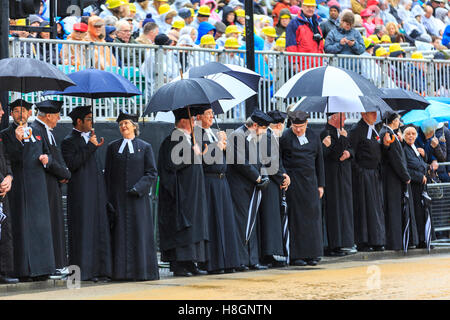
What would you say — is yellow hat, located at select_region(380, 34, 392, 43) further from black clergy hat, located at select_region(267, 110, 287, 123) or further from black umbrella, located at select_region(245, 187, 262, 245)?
black umbrella, located at select_region(245, 187, 262, 245)

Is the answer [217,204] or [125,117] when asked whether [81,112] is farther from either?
[217,204]

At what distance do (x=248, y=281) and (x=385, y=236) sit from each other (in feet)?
14.8

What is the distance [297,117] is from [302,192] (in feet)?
3.51

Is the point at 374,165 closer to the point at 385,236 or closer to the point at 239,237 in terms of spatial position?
the point at 385,236

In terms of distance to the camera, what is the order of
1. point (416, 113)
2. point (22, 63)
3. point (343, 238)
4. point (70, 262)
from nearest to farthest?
point (22, 63) → point (70, 262) → point (343, 238) → point (416, 113)

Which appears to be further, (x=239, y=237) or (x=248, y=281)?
(x=239, y=237)

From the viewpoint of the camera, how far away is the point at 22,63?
13.1m

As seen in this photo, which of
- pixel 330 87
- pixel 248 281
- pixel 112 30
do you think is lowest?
pixel 248 281

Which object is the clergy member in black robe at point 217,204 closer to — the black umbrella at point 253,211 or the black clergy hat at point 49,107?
the black umbrella at point 253,211

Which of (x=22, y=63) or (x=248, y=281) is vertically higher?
(x=22, y=63)

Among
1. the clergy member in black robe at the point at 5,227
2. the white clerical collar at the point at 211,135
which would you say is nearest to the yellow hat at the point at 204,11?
the white clerical collar at the point at 211,135

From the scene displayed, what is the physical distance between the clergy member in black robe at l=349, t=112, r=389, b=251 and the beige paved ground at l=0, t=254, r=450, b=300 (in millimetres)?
1809

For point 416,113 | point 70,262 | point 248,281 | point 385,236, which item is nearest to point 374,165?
point 385,236

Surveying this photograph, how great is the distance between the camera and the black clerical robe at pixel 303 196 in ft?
52.0
